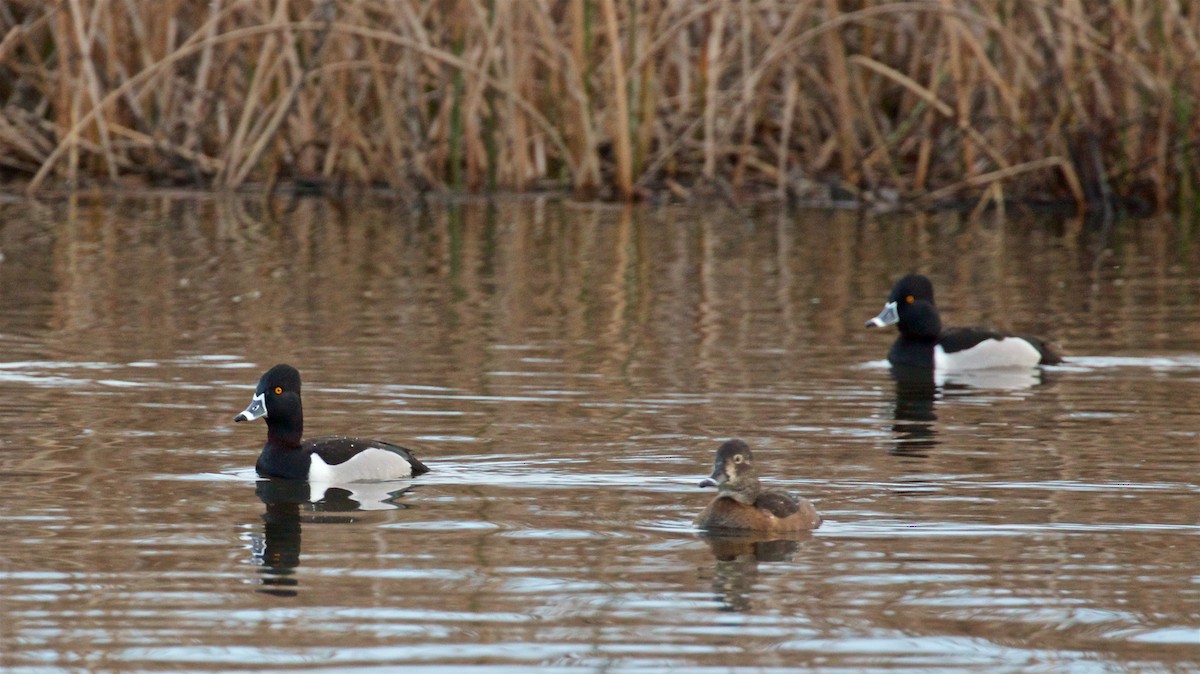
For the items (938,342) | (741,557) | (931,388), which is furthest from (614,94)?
(741,557)

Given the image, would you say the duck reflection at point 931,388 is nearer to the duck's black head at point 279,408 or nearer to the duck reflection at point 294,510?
the duck reflection at point 294,510

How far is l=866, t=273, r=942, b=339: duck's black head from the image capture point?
42.7ft

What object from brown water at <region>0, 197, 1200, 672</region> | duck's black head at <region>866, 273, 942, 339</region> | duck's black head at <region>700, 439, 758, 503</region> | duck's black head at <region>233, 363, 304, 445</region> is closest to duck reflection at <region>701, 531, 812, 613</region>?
brown water at <region>0, 197, 1200, 672</region>

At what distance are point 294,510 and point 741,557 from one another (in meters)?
1.91

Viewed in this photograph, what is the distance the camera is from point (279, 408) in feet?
28.7

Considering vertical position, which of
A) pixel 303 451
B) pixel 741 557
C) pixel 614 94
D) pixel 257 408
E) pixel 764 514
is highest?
pixel 614 94

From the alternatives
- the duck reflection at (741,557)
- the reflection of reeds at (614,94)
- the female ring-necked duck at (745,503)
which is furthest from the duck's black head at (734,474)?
the reflection of reeds at (614,94)

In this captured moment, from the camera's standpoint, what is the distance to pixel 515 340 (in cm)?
1291

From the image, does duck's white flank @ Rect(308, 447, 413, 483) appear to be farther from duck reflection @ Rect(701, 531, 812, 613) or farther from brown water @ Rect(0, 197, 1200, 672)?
duck reflection @ Rect(701, 531, 812, 613)

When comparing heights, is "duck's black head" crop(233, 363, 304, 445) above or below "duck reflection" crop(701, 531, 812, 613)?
above

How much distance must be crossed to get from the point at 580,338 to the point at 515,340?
1.39ft

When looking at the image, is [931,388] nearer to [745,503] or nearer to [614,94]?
[745,503]

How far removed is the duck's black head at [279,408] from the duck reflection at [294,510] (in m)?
0.22

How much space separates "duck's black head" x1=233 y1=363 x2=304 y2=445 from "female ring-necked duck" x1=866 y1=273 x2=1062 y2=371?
488 cm
